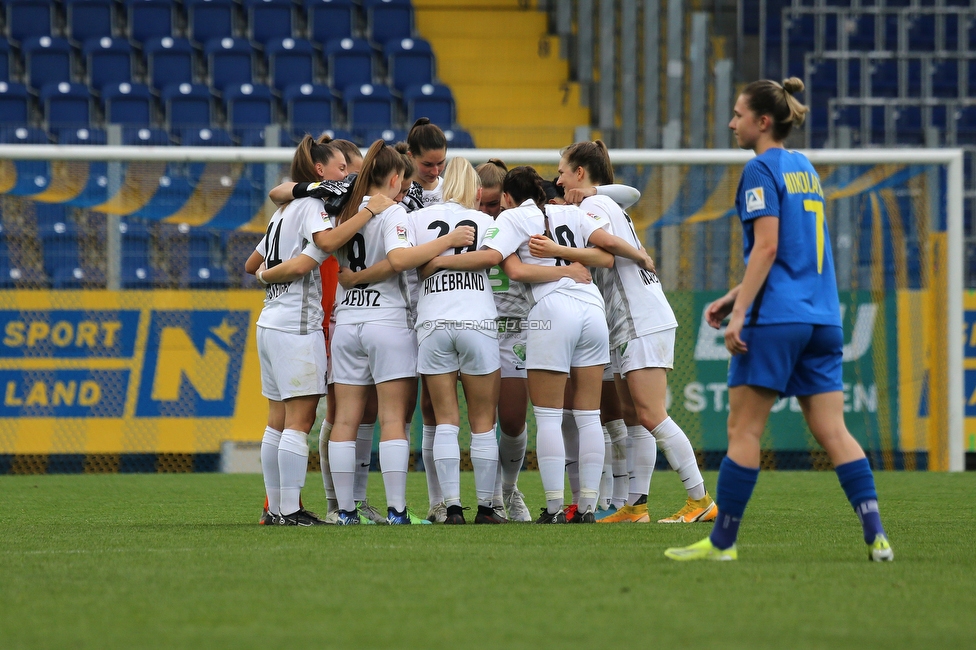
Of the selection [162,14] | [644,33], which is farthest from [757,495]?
[162,14]

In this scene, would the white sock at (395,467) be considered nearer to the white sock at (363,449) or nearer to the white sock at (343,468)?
the white sock at (343,468)

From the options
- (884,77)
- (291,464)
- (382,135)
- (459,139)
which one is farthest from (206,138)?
(884,77)

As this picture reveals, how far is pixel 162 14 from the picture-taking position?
16219 millimetres

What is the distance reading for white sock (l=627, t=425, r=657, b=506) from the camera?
654 centimetres

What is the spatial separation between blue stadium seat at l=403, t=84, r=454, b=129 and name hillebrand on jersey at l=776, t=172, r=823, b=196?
10.9m

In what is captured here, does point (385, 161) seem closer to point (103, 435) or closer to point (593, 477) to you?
point (593, 477)

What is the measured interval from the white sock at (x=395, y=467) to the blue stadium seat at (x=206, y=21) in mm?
11567

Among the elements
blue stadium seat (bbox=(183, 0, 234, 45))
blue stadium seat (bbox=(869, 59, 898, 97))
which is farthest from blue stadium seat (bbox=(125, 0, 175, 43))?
blue stadium seat (bbox=(869, 59, 898, 97))

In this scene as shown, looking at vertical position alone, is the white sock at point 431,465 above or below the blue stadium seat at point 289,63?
below

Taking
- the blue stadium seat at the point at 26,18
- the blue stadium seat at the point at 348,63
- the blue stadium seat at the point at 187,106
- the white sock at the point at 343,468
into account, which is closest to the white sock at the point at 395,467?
the white sock at the point at 343,468

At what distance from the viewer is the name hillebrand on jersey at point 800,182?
Result: 4.45 m

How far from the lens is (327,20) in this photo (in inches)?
659

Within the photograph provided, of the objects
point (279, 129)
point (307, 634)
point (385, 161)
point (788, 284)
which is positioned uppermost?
point (279, 129)

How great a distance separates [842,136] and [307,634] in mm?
12294
